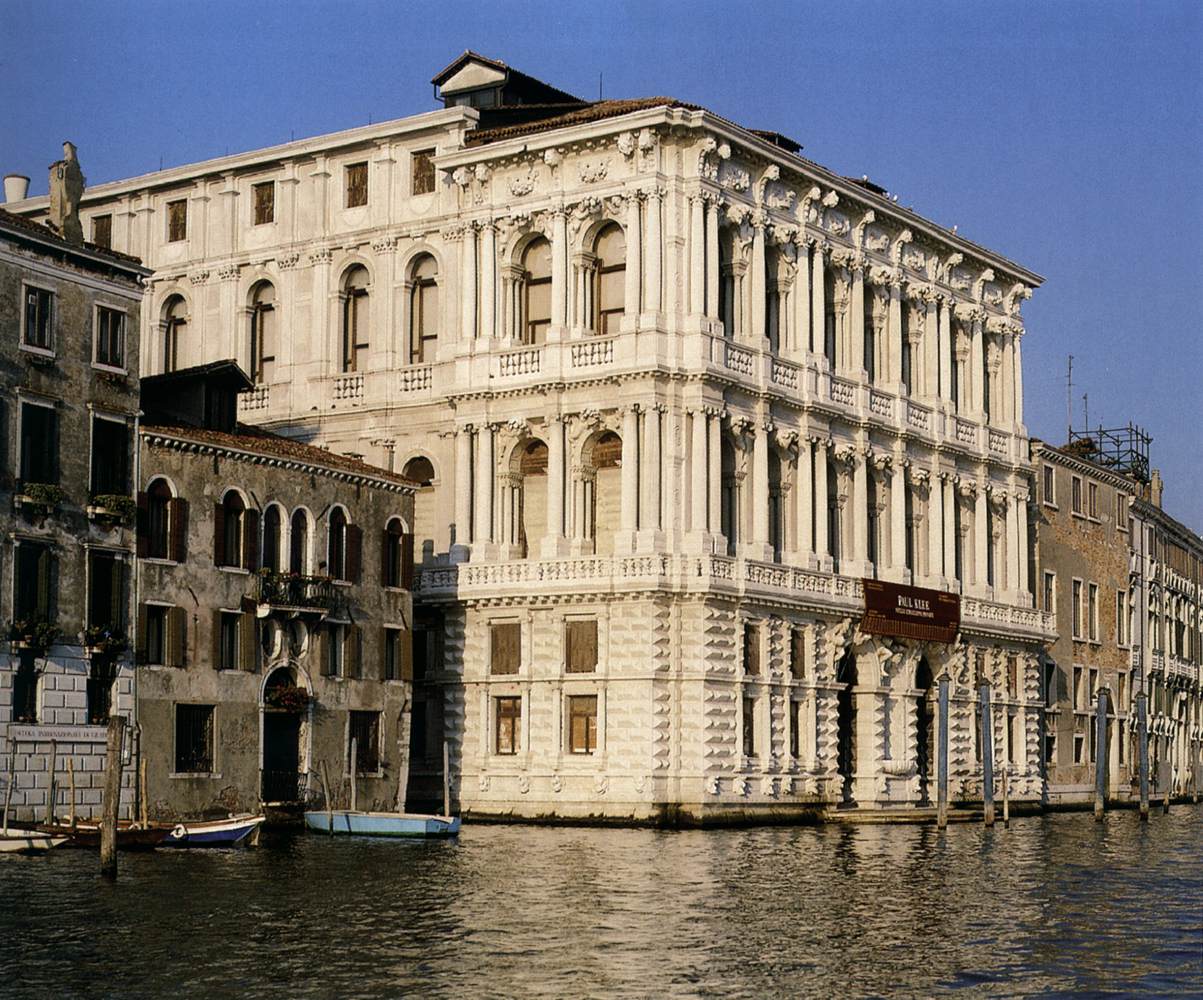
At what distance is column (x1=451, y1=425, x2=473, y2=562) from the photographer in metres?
51.1

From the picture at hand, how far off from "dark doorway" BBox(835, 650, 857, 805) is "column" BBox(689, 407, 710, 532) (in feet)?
22.2

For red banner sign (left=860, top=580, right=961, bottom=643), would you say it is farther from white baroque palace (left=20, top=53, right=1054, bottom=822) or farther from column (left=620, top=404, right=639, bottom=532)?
column (left=620, top=404, right=639, bottom=532)

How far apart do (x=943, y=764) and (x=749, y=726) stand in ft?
14.2

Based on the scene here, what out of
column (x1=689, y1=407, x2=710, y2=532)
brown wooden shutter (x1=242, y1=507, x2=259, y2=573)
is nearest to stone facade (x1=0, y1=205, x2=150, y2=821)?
brown wooden shutter (x1=242, y1=507, x2=259, y2=573)

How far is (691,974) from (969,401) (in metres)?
39.4

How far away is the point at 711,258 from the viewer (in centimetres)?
4919

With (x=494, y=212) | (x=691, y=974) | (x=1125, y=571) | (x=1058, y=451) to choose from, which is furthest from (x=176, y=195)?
(x=691, y=974)

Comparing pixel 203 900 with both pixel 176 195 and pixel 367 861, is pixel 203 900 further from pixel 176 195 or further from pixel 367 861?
pixel 176 195

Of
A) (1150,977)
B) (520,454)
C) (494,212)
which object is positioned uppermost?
(494,212)

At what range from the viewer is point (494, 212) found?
2032 inches

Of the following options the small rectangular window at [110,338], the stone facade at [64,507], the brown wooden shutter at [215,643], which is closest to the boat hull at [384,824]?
the brown wooden shutter at [215,643]

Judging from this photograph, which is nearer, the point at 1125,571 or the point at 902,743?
the point at 902,743

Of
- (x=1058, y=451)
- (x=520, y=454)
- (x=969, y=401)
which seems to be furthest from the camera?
(x=1058, y=451)

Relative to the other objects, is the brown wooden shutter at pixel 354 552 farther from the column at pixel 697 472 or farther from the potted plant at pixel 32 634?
the potted plant at pixel 32 634
